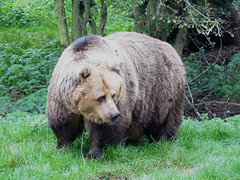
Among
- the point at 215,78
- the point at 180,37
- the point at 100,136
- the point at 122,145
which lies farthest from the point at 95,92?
the point at 215,78

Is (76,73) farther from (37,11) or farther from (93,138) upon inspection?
(37,11)

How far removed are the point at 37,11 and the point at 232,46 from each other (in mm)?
7058

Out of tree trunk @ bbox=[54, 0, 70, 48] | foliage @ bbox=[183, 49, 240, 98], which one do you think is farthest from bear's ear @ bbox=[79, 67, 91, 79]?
foliage @ bbox=[183, 49, 240, 98]

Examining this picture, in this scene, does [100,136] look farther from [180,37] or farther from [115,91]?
[180,37]

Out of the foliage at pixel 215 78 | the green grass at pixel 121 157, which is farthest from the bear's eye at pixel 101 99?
the foliage at pixel 215 78

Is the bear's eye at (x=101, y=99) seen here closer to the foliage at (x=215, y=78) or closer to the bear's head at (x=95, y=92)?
the bear's head at (x=95, y=92)

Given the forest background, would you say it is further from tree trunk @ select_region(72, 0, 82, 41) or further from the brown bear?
the brown bear

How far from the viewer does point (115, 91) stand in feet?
14.3

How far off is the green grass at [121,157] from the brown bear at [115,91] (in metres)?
0.24

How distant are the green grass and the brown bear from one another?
9.4 inches

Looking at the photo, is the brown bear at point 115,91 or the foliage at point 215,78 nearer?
the brown bear at point 115,91

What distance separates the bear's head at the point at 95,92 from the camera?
4.26m

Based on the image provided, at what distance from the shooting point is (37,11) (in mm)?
13922

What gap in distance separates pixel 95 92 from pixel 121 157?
3.82 ft
